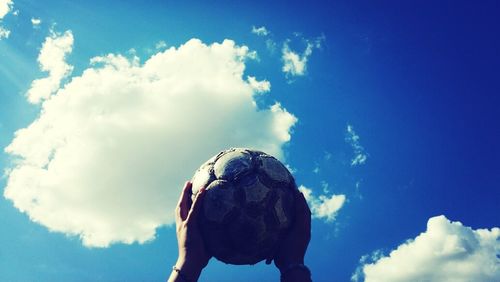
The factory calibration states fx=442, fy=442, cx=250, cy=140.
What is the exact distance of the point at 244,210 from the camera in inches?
274

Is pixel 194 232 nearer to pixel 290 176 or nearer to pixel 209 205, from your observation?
pixel 209 205

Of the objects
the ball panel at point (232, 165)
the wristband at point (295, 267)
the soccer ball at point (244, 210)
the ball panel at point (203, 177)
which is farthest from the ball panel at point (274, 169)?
the wristband at point (295, 267)

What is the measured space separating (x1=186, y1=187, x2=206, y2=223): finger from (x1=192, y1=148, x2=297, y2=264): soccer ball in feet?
0.77

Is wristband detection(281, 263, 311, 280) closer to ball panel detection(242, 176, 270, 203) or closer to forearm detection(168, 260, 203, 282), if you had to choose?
forearm detection(168, 260, 203, 282)

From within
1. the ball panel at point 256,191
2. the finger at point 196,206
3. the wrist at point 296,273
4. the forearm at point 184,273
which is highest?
the ball panel at point 256,191

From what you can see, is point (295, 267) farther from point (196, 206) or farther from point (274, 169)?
point (274, 169)

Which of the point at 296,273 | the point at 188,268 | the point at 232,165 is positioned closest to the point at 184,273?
the point at 188,268

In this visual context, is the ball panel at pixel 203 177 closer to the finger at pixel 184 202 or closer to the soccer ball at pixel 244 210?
the soccer ball at pixel 244 210

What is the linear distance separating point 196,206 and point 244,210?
2.65ft

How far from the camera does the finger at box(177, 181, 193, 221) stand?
22.1 feet

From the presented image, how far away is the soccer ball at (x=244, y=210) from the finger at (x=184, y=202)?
0.15 m

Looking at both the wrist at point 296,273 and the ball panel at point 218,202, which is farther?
the ball panel at point 218,202

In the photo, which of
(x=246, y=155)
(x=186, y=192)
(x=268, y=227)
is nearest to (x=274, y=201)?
(x=268, y=227)

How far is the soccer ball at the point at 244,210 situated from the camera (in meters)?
6.90
